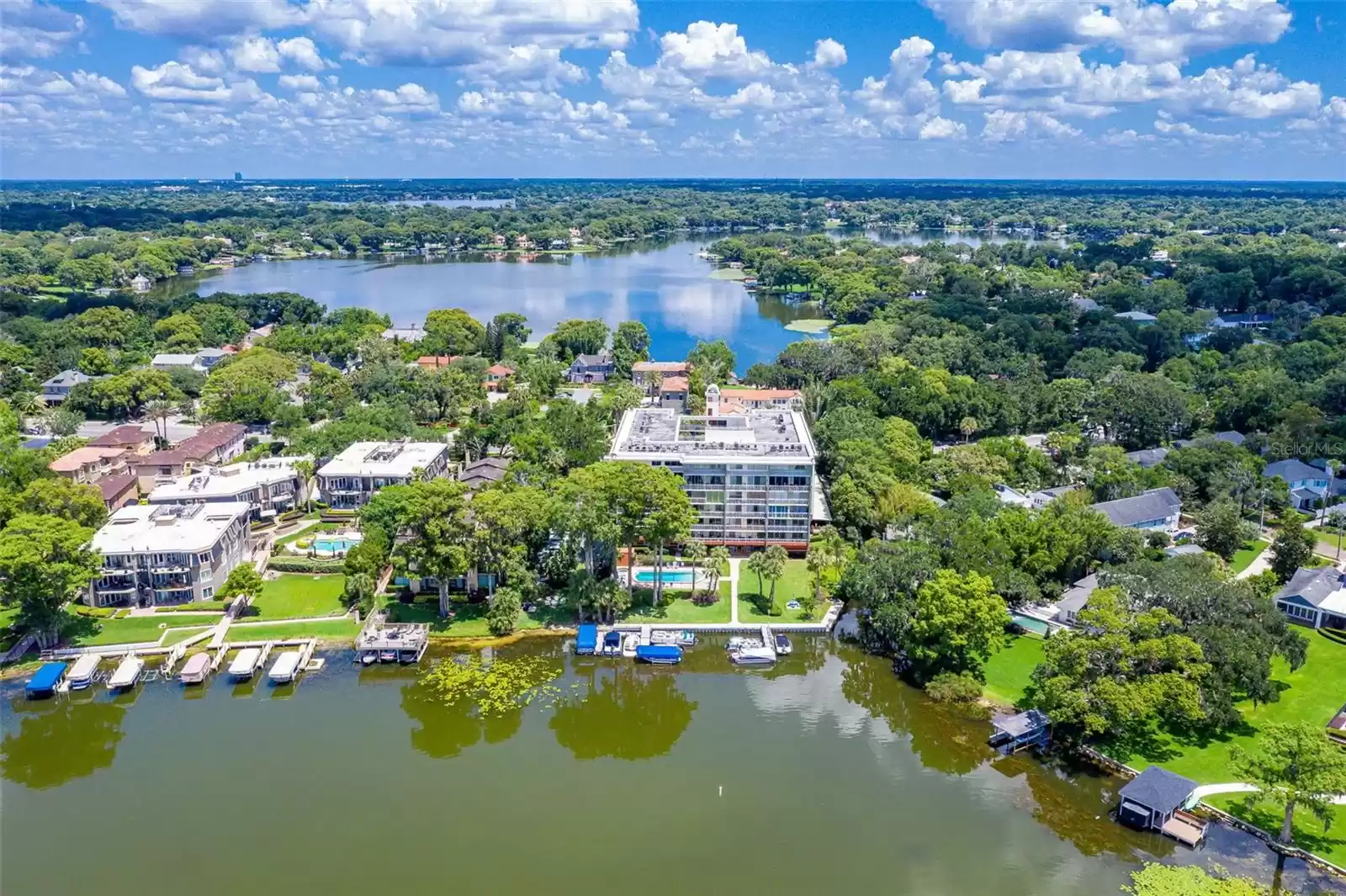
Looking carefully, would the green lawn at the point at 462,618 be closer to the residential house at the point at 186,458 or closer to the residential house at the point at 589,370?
the residential house at the point at 186,458

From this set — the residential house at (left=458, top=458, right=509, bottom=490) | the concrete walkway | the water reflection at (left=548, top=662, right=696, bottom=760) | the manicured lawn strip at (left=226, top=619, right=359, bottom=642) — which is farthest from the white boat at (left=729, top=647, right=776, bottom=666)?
the residential house at (left=458, top=458, right=509, bottom=490)

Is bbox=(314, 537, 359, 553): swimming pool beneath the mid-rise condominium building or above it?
beneath

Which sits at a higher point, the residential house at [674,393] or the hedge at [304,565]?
the residential house at [674,393]

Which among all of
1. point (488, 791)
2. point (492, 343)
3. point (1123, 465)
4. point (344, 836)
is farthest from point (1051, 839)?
point (492, 343)

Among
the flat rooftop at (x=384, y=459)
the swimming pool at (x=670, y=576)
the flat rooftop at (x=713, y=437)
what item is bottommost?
the swimming pool at (x=670, y=576)

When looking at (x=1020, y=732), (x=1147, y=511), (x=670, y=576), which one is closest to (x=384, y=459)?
(x=670, y=576)

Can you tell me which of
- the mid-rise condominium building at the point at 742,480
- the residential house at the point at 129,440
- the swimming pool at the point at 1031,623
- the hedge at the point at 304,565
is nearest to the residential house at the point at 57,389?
the residential house at the point at 129,440

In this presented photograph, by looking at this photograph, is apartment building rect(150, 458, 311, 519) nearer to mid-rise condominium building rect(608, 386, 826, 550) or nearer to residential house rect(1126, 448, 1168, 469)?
mid-rise condominium building rect(608, 386, 826, 550)

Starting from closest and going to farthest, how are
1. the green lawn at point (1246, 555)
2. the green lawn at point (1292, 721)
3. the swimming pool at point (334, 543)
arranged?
the green lawn at point (1292, 721) < the green lawn at point (1246, 555) < the swimming pool at point (334, 543)
